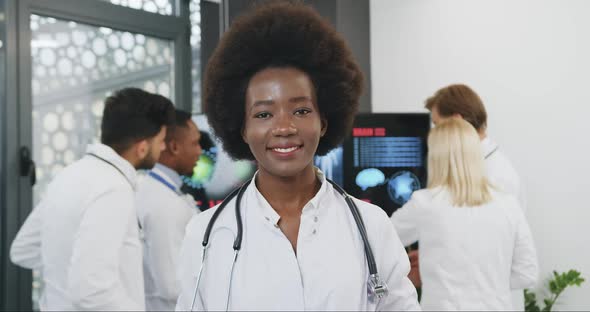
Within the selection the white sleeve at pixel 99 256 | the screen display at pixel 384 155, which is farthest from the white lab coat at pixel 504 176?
the white sleeve at pixel 99 256

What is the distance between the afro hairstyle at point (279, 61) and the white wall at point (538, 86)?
3.27ft

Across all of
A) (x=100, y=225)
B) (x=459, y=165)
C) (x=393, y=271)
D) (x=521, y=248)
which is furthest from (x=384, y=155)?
(x=393, y=271)

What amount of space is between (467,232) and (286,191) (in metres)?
1.28

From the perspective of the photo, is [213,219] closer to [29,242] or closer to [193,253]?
[193,253]

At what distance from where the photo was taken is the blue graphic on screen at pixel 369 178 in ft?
10.5

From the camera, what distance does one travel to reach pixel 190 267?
3.81 feet

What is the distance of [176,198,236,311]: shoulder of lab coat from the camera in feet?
3.78

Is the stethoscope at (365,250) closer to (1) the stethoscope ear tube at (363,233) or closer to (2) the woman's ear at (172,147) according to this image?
(1) the stethoscope ear tube at (363,233)

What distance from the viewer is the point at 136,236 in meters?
2.15

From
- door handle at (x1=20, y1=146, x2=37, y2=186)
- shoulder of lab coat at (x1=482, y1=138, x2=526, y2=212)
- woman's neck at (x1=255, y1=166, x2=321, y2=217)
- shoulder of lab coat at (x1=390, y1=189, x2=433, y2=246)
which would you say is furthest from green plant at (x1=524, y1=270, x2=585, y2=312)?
door handle at (x1=20, y1=146, x2=37, y2=186)

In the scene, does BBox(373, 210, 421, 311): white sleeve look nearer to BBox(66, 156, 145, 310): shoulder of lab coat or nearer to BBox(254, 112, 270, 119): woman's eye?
BBox(254, 112, 270, 119): woman's eye

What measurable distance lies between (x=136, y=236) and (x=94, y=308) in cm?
29

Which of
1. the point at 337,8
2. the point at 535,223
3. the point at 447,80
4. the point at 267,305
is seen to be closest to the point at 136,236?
the point at 337,8

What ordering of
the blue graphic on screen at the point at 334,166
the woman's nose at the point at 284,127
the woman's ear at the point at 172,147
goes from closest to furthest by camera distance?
the woman's nose at the point at 284,127
the woman's ear at the point at 172,147
the blue graphic on screen at the point at 334,166
